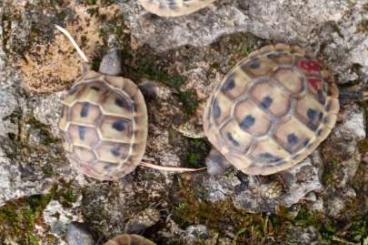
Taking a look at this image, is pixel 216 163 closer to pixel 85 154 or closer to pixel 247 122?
pixel 247 122

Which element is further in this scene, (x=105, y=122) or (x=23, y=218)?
(x=23, y=218)

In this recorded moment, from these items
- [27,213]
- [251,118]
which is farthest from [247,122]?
[27,213]

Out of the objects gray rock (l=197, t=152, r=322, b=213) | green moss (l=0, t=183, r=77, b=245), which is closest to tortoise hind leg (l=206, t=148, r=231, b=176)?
gray rock (l=197, t=152, r=322, b=213)

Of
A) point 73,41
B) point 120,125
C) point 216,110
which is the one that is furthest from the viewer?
point 73,41

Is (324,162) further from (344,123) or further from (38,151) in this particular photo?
(38,151)

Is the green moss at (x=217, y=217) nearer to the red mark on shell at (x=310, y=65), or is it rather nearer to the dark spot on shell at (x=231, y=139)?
the dark spot on shell at (x=231, y=139)

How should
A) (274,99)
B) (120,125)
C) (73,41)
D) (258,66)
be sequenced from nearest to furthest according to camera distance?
(274,99) → (258,66) → (120,125) → (73,41)

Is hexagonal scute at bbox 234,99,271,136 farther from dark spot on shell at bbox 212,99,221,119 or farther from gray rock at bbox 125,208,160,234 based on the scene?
gray rock at bbox 125,208,160,234

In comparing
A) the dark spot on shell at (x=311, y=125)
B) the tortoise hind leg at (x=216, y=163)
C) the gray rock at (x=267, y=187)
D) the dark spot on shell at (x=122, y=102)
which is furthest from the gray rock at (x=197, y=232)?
the dark spot on shell at (x=311, y=125)
